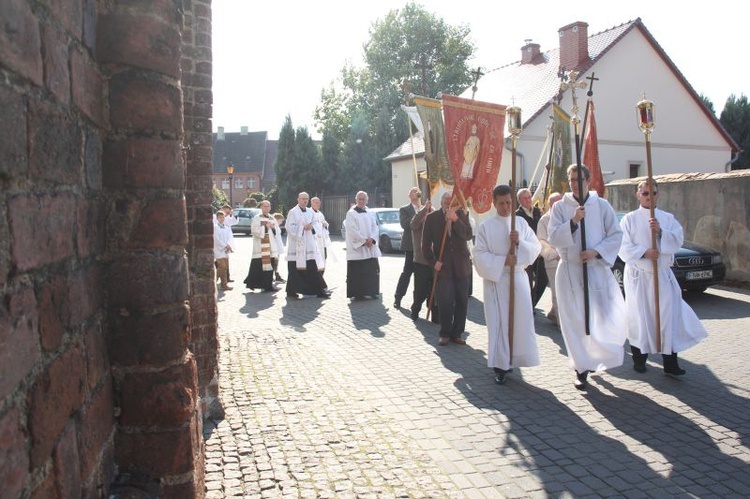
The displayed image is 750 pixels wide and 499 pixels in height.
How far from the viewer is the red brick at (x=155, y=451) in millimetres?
2145

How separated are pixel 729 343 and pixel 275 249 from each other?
9.58 meters

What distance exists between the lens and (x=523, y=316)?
6629 millimetres

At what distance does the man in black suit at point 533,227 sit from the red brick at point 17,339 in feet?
29.3

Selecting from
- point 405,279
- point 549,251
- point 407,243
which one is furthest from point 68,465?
point 407,243

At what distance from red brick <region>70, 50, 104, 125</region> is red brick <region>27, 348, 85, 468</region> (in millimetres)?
648

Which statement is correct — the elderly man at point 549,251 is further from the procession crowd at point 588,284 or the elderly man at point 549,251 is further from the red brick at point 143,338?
the red brick at point 143,338

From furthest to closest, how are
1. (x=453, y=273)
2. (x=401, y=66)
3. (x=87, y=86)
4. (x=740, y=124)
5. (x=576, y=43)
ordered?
(x=401, y=66) < (x=740, y=124) < (x=576, y=43) < (x=453, y=273) < (x=87, y=86)

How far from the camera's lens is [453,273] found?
8578 millimetres

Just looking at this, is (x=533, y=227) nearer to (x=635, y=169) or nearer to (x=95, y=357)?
(x=95, y=357)

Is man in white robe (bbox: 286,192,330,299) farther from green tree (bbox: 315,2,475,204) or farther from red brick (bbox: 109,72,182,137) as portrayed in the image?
green tree (bbox: 315,2,475,204)

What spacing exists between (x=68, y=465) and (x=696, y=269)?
12282 mm

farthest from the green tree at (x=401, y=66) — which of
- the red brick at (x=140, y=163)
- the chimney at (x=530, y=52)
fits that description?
the red brick at (x=140, y=163)

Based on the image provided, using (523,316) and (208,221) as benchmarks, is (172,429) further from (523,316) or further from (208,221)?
(523,316)

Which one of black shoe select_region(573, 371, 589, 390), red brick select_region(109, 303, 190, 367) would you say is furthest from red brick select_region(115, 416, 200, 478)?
black shoe select_region(573, 371, 589, 390)
